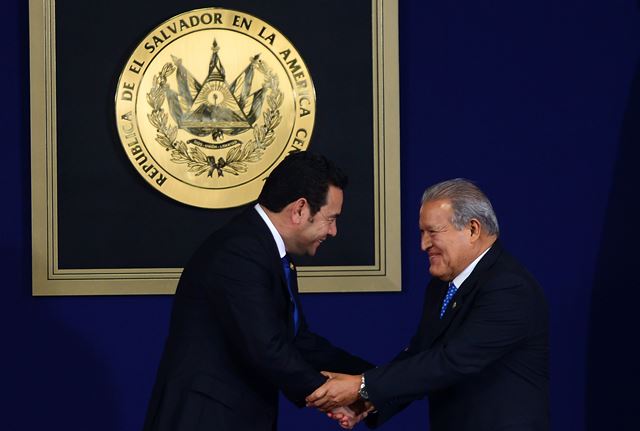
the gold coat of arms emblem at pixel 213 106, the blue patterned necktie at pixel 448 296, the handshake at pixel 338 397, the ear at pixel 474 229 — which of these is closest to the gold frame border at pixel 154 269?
the gold coat of arms emblem at pixel 213 106

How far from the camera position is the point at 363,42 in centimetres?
431

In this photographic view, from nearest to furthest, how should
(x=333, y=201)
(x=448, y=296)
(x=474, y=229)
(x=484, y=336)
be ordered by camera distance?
(x=484, y=336) < (x=474, y=229) < (x=448, y=296) < (x=333, y=201)

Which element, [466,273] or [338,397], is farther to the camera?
[338,397]

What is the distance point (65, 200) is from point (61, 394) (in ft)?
2.61

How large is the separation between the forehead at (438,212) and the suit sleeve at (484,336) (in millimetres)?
225

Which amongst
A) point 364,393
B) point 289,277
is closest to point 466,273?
point 364,393

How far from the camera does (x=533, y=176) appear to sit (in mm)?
4438

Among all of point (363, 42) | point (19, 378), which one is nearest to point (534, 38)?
point (363, 42)

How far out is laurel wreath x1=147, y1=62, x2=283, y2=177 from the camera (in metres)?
4.26

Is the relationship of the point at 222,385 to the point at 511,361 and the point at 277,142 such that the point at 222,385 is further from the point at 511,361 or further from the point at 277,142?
the point at 277,142

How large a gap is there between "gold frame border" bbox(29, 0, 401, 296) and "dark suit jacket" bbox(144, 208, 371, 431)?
125 centimetres

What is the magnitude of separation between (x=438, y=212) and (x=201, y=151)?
62.7 inches

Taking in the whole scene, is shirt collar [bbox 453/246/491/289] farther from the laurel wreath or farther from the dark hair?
the laurel wreath

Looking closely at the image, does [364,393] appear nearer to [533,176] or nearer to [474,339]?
[474,339]
